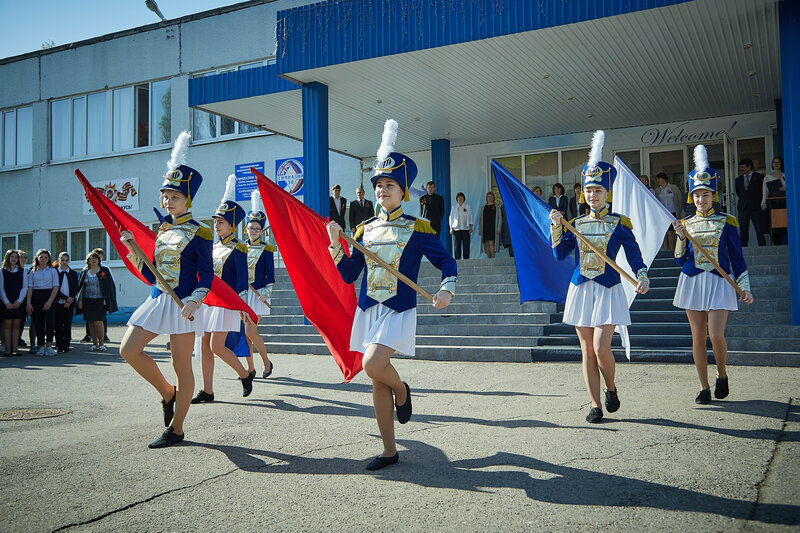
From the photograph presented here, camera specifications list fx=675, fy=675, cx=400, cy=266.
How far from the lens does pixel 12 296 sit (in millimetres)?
13328

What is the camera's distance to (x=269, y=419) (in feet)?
21.3

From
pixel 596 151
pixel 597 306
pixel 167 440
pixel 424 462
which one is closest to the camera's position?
pixel 424 462

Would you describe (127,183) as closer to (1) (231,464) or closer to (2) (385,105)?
(2) (385,105)

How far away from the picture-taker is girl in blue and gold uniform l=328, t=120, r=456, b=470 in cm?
467

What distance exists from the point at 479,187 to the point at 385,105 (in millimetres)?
5699

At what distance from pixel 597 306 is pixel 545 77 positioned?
10.5 meters

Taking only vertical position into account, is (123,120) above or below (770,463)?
above

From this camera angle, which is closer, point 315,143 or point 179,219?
point 179,219

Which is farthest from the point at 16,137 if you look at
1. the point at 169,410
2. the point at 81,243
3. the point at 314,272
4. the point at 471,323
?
the point at 314,272

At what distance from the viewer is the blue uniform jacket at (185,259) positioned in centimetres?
567

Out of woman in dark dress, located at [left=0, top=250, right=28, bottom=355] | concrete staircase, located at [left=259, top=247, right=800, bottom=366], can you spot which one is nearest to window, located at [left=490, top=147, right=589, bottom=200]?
concrete staircase, located at [left=259, top=247, right=800, bottom=366]

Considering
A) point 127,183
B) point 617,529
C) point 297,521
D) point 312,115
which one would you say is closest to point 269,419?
point 297,521

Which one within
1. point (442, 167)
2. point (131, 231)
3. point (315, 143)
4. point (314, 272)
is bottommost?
point (314, 272)

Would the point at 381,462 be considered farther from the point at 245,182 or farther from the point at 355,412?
the point at 245,182
